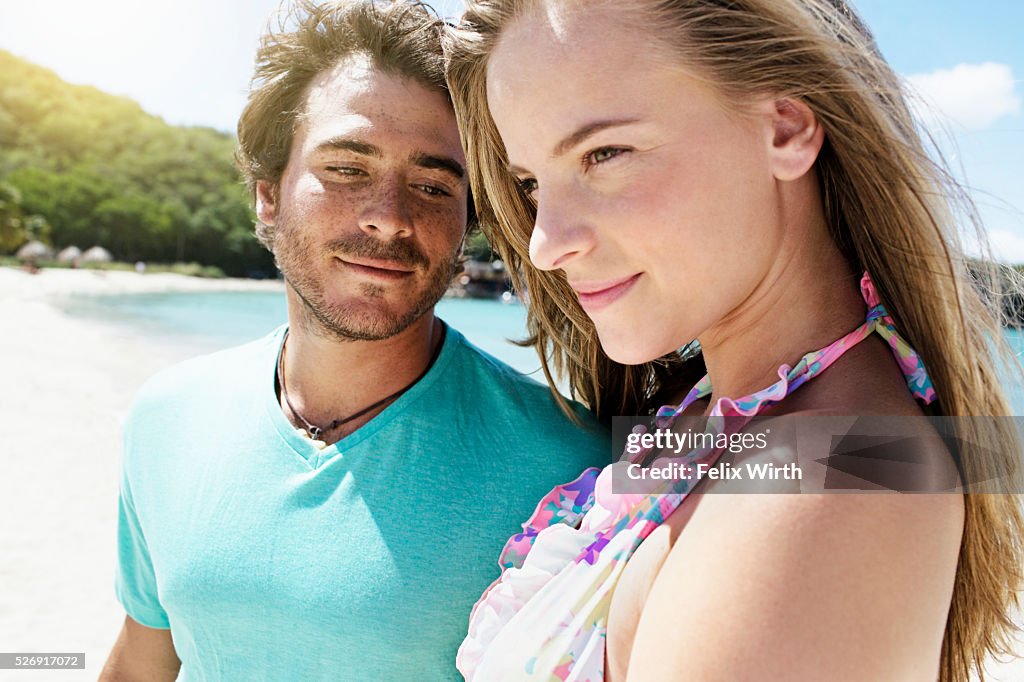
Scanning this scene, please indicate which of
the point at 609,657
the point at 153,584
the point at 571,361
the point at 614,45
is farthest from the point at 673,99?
the point at 153,584

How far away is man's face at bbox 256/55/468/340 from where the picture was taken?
2.10m

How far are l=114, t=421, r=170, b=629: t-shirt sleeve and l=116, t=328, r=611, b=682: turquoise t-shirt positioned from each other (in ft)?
0.13

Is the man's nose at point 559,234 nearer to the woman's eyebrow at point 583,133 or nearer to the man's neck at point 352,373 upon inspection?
the woman's eyebrow at point 583,133

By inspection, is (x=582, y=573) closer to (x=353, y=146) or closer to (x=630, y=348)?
(x=630, y=348)

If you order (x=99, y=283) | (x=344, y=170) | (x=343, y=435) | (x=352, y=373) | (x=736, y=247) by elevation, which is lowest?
(x=99, y=283)

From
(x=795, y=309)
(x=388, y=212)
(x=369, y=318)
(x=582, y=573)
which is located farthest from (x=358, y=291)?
(x=795, y=309)

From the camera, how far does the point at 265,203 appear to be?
8.59ft

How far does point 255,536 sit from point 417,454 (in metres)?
0.43

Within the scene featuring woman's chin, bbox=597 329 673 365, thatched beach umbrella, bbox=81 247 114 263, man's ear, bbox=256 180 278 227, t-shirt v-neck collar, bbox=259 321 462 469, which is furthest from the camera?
thatched beach umbrella, bbox=81 247 114 263

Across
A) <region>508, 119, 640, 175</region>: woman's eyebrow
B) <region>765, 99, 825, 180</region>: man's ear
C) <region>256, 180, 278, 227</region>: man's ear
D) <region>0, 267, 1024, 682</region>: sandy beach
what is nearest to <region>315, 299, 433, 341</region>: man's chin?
<region>256, 180, 278, 227</region>: man's ear

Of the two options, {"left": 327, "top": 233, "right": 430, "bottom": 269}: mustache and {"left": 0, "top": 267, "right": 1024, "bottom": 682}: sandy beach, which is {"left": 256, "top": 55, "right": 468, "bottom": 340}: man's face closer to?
{"left": 327, "top": 233, "right": 430, "bottom": 269}: mustache

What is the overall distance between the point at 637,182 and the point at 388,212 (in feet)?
3.38

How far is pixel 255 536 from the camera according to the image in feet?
6.16

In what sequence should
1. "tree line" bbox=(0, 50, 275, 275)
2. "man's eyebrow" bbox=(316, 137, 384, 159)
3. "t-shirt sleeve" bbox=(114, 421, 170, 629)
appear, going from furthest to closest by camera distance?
"tree line" bbox=(0, 50, 275, 275)
"t-shirt sleeve" bbox=(114, 421, 170, 629)
"man's eyebrow" bbox=(316, 137, 384, 159)
